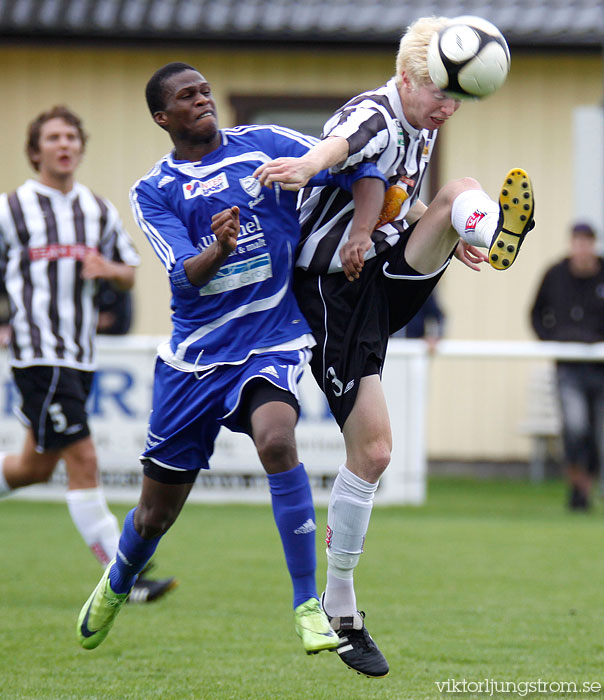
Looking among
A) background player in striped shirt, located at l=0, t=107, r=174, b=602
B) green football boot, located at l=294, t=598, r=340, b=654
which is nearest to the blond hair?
green football boot, located at l=294, t=598, r=340, b=654

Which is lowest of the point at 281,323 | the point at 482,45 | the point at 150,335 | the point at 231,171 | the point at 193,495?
the point at 193,495

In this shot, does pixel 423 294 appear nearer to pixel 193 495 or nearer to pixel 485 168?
pixel 193 495

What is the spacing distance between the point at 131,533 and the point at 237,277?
44.9 inches

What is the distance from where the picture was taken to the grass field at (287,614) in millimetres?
4684

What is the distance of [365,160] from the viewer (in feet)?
14.8

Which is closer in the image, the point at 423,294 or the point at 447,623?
the point at 423,294

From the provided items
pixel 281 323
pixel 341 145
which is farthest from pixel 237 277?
pixel 341 145

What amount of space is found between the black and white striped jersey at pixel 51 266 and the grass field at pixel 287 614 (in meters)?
1.35

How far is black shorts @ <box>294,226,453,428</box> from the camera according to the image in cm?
470

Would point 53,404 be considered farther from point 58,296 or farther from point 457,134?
point 457,134

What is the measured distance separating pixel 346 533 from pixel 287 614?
5.00 ft

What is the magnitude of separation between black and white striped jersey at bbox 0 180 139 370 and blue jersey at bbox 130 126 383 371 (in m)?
2.08

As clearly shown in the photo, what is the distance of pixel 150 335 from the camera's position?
45.8ft

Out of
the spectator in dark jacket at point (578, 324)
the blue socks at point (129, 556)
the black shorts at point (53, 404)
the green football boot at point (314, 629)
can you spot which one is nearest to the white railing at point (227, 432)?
the spectator in dark jacket at point (578, 324)
